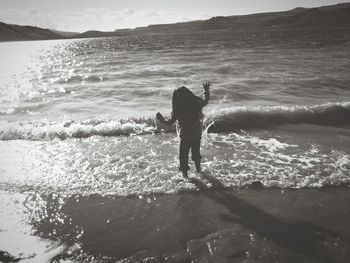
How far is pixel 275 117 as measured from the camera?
12.0 metres

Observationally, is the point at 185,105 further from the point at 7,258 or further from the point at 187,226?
the point at 7,258

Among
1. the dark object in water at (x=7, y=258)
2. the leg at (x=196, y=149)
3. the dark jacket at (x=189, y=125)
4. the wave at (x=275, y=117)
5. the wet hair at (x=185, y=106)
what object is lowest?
the dark object in water at (x=7, y=258)

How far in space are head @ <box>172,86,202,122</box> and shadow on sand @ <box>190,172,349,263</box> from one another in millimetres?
1647

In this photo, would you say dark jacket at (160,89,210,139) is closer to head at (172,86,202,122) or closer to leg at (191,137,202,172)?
head at (172,86,202,122)

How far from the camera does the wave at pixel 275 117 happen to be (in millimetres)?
11305

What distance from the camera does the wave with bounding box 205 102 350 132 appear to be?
11.3 metres

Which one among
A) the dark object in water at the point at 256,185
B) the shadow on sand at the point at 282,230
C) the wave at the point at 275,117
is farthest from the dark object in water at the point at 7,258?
the wave at the point at 275,117

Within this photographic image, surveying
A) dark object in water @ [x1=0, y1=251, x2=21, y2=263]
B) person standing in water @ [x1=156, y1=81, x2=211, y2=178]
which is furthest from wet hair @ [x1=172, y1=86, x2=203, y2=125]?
dark object in water @ [x1=0, y1=251, x2=21, y2=263]

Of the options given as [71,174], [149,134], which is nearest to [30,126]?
[149,134]

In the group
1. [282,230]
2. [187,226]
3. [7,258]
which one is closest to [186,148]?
[187,226]

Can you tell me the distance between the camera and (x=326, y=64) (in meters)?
25.6

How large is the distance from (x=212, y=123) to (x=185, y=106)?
495cm

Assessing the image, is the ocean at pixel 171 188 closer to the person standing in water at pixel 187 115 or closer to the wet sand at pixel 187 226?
the wet sand at pixel 187 226

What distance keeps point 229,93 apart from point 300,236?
13.0 m
